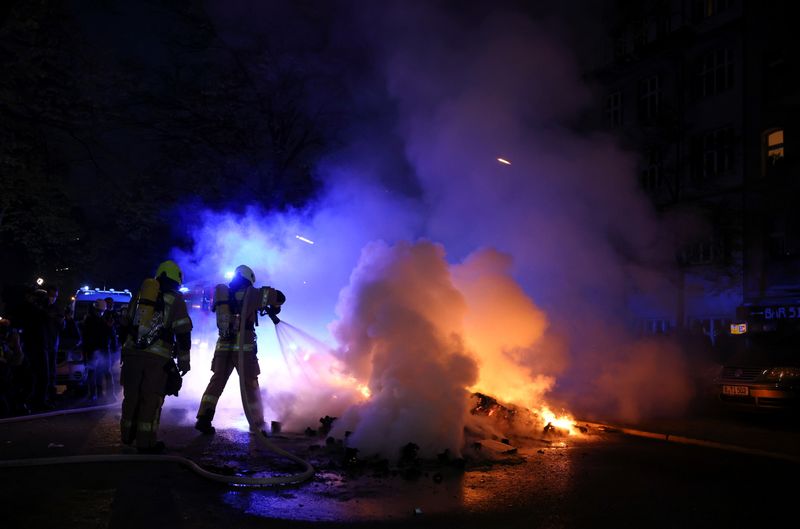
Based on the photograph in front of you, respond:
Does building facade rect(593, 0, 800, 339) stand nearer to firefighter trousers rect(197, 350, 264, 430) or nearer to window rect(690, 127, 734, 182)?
window rect(690, 127, 734, 182)

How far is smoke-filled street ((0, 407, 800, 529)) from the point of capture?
459 cm

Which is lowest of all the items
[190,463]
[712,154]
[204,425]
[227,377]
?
[190,463]

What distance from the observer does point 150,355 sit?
6469mm

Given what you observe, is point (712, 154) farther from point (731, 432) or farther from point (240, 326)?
point (240, 326)

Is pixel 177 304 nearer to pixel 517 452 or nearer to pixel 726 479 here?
pixel 517 452

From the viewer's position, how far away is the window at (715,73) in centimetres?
2194

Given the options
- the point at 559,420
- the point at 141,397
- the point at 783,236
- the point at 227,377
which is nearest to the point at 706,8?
the point at 783,236

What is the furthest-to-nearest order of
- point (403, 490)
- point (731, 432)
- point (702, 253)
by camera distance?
point (702, 253) → point (731, 432) → point (403, 490)

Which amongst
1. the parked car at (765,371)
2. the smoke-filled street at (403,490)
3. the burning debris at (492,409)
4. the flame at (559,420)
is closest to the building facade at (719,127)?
the parked car at (765,371)

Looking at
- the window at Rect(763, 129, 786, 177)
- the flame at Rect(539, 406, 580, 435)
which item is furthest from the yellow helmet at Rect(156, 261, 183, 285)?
the window at Rect(763, 129, 786, 177)

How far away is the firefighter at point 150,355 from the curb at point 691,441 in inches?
224

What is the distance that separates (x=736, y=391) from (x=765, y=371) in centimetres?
53

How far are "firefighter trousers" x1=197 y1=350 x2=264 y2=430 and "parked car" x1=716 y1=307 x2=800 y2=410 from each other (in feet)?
24.0

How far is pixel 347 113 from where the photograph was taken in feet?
60.6
